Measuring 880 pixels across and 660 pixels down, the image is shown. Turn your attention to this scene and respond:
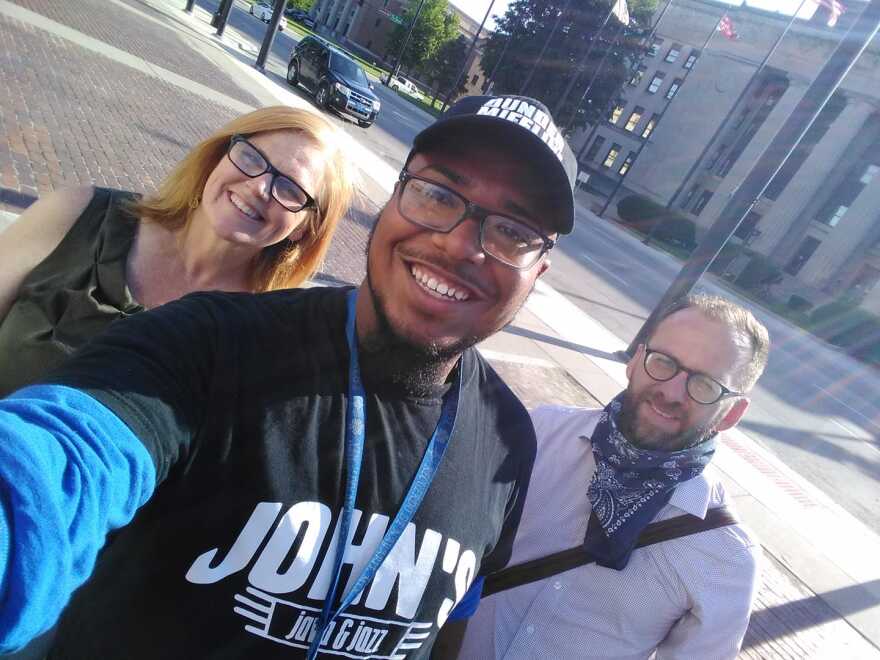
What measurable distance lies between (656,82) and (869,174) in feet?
60.0

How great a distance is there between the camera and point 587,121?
3656 centimetres

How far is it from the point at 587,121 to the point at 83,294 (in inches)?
1557

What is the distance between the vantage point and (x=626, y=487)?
2043 millimetres

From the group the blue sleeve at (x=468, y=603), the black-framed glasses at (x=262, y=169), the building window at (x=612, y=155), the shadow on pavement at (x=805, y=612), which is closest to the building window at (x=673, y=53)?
the building window at (x=612, y=155)

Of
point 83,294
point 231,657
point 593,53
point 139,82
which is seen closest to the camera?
point 231,657

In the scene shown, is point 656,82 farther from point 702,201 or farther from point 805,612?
point 805,612

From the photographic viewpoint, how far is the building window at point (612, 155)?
43.9 metres

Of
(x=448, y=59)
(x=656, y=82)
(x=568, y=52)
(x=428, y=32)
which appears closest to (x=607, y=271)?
(x=568, y=52)

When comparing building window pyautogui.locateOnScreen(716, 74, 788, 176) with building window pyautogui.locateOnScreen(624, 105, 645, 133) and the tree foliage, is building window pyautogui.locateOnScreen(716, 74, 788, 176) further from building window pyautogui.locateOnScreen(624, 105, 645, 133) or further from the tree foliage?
the tree foliage

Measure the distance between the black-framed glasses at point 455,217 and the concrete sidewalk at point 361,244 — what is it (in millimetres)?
4417

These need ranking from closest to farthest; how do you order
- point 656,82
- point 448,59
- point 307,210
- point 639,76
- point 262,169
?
point 262,169
point 307,210
point 656,82
point 639,76
point 448,59

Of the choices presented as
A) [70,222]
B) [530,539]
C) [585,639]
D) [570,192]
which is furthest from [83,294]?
[585,639]

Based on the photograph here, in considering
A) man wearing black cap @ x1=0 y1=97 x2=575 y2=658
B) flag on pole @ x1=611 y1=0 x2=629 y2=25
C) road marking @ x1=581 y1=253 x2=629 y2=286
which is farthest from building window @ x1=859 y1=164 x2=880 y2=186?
man wearing black cap @ x1=0 y1=97 x2=575 y2=658

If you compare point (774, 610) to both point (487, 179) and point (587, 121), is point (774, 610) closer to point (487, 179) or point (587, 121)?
point (487, 179)
